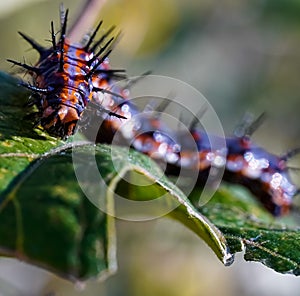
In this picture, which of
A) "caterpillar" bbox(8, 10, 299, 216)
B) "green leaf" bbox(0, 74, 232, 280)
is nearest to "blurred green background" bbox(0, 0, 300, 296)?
"caterpillar" bbox(8, 10, 299, 216)

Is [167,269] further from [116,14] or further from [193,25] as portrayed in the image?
[193,25]

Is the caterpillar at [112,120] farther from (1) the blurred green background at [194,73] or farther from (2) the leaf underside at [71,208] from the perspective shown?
(1) the blurred green background at [194,73]

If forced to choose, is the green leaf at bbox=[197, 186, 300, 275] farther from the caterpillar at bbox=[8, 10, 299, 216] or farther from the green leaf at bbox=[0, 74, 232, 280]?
the caterpillar at bbox=[8, 10, 299, 216]

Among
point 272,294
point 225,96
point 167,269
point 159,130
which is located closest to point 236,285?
point 272,294

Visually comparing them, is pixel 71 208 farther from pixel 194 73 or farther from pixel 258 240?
pixel 194 73

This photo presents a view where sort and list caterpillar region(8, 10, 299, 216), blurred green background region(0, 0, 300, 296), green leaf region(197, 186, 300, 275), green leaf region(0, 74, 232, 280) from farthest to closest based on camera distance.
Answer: blurred green background region(0, 0, 300, 296), caterpillar region(8, 10, 299, 216), green leaf region(197, 186, 300, 275), green leaf region(0, 74, 232, 280)
